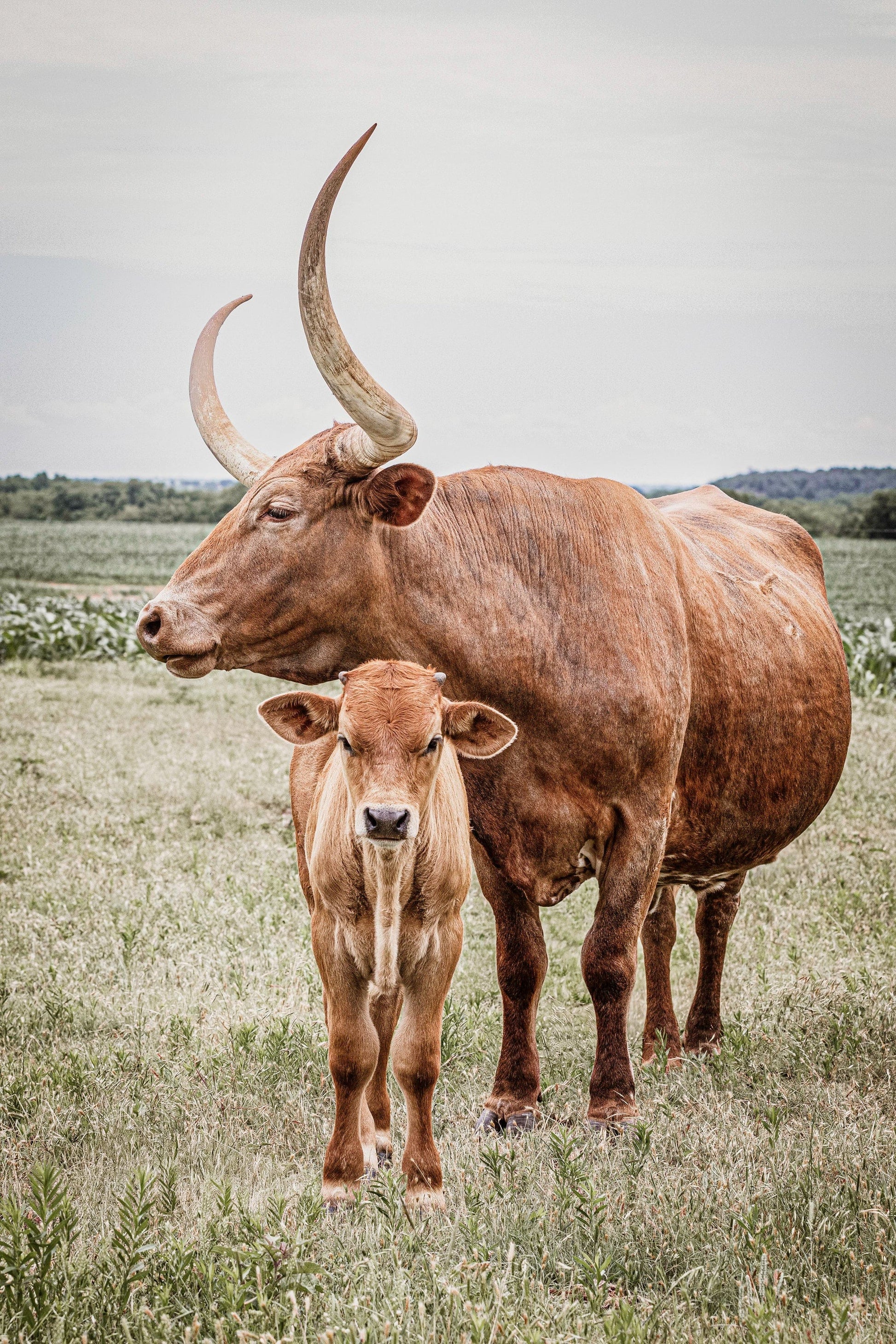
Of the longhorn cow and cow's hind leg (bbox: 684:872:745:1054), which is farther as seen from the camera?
cow's hind leg (bbox: 684:872:745:1054)

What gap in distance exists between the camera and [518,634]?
4457 millimetres

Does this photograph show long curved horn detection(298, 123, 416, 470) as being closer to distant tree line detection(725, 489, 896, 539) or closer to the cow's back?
the cow's back

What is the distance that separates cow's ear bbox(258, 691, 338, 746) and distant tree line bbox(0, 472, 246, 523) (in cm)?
8207

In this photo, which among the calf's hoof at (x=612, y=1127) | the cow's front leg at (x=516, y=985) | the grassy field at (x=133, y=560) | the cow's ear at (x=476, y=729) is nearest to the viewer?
the cow's ear at (x=476, y=729)

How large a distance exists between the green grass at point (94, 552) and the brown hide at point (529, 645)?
98.2 ft

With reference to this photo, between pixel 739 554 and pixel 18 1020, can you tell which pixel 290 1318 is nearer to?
pixel 18 1020

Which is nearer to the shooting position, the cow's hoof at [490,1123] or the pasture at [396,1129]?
the pasture at [396,1129]

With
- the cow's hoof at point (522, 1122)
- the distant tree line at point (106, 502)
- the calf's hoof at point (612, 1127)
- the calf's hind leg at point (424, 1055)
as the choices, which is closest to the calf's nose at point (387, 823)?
the calf's hind leg at point (424, 1055)

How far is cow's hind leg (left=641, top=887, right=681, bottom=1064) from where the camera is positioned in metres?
5.81

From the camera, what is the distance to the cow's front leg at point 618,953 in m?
4.50

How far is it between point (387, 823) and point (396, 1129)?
214cm

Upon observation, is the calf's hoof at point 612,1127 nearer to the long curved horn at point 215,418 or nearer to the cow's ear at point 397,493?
the cow's ear at point 397,493

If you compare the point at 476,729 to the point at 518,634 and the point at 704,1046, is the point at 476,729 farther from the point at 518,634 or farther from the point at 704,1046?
the point at 704,1046

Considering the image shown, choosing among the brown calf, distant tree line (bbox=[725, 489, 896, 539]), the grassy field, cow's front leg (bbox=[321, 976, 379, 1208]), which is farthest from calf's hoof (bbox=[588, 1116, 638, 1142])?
distant tree line (bbox=[725, 489, 896, 539])
